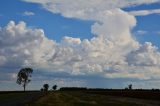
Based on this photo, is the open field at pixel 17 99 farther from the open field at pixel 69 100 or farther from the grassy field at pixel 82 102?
the grassy field at pixel 82 102

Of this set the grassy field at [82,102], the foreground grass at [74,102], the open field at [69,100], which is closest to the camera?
the foreground grass at [74,102]

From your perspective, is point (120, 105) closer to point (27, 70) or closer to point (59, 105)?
point (59, 105)

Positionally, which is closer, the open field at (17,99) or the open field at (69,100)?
the open field at (17,99)

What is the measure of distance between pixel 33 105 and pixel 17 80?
14769cm

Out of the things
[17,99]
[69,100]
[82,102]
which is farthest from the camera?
[17,99]

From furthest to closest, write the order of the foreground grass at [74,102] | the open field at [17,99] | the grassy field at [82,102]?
the grassy field at [82,102], the foreground grass at [74,102], the open field at [17,99]

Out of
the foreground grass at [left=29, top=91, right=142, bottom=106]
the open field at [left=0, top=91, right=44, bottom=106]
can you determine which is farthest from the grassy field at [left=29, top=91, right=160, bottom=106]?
the open field at [left=0, top=91, right=44, bottom=106]

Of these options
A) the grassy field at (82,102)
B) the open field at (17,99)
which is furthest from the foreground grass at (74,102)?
the open field at (17,99)

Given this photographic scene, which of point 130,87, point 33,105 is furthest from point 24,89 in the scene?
point 33,105

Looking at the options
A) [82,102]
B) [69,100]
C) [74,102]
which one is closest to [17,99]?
[69,100]

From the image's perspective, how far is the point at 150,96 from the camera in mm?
110625

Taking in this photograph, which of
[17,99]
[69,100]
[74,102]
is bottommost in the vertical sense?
[74,102]

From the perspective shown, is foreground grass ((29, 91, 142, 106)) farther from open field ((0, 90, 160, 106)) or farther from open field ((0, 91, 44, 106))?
open field ((0, 91, 44, 106))

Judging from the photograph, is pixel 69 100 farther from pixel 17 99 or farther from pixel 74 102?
pixel 17 99
